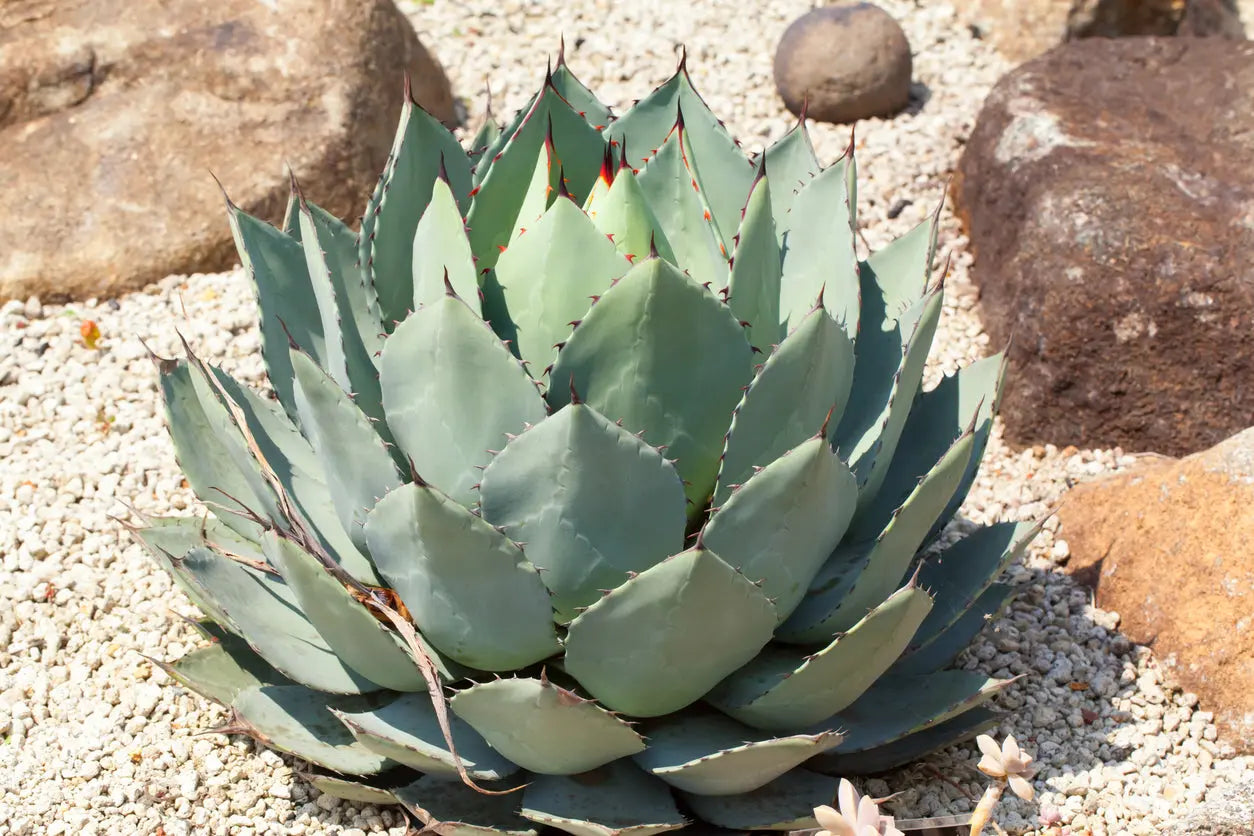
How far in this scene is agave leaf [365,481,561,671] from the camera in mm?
1605

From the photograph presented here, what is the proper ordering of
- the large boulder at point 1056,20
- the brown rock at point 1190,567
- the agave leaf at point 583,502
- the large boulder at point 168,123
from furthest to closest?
the large boulder at point 1056,20 < the large boulder at point 168,123 < the brown rock at point 1190,567 < the agave leaf at point 583,502

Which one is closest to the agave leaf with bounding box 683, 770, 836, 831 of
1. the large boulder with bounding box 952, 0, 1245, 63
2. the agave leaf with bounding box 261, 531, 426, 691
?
the agave leaf with bounding box 261, 531, 426, 691

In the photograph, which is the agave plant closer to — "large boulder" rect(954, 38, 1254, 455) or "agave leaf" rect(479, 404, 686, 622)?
"agave leaf" rect(479, 404, 686, 622)

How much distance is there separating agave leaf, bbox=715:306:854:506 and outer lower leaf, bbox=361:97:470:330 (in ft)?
1.96

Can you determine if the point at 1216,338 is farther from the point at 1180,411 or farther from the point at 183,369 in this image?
the point at 183,369

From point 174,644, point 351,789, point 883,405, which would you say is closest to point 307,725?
point 351,789

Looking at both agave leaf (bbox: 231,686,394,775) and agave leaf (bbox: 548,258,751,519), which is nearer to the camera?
agave leaf (bbox: 548,258,751,519)

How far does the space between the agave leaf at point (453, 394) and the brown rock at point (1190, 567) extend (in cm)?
145

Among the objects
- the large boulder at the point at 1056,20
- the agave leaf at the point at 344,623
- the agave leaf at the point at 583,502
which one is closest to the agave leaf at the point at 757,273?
the agave leaf at the point at 583,502

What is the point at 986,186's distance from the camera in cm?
354

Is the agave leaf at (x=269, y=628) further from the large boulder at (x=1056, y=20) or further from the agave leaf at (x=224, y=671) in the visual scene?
the large boulder at (x=1056, y=20)

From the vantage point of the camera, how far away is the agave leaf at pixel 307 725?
6.36 ft

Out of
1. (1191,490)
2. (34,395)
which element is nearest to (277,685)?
(34,395)

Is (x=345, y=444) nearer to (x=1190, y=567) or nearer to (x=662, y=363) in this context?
(x=662, y=363)
